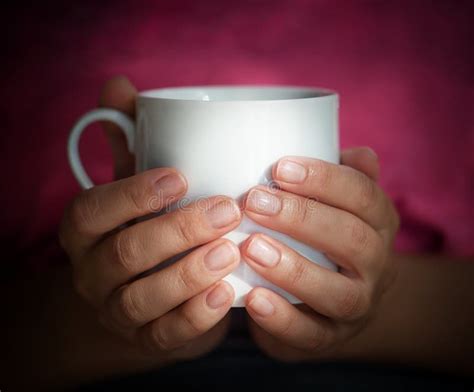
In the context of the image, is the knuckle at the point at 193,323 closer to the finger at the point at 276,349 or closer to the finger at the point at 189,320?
the finger at the point at 189,320

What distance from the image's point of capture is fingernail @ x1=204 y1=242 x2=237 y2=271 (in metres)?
0.57

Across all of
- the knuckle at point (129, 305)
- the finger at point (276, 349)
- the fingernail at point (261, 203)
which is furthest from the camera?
the finger at point (276, 349)

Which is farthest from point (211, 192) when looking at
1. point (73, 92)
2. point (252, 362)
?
point (73, 92)

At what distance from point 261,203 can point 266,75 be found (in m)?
0.50

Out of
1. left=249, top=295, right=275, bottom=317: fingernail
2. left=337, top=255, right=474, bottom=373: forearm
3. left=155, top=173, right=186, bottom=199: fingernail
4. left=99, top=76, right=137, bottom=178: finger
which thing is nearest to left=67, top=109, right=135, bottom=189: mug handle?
left=99, top=76, right=137, bottom=178: finger

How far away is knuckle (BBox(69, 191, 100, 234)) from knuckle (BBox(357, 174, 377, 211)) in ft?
1.03

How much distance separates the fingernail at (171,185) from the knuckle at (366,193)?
0.73 ft

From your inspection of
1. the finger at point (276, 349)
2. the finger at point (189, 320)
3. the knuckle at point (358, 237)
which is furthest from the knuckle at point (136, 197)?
the finger at point (276, 349)

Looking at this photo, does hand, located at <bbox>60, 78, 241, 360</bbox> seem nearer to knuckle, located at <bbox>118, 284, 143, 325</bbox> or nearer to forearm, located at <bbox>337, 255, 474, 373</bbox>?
knuckle, located at <bbox>118, 284, 143, 325</bbox>

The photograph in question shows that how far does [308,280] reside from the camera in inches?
24.6

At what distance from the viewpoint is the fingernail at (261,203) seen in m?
0.56

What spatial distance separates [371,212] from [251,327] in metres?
0.38

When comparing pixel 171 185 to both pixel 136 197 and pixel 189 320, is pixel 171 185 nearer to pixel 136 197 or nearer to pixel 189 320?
pixel 136 197

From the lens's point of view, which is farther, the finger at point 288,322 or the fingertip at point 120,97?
the fingertip at point 120,97
